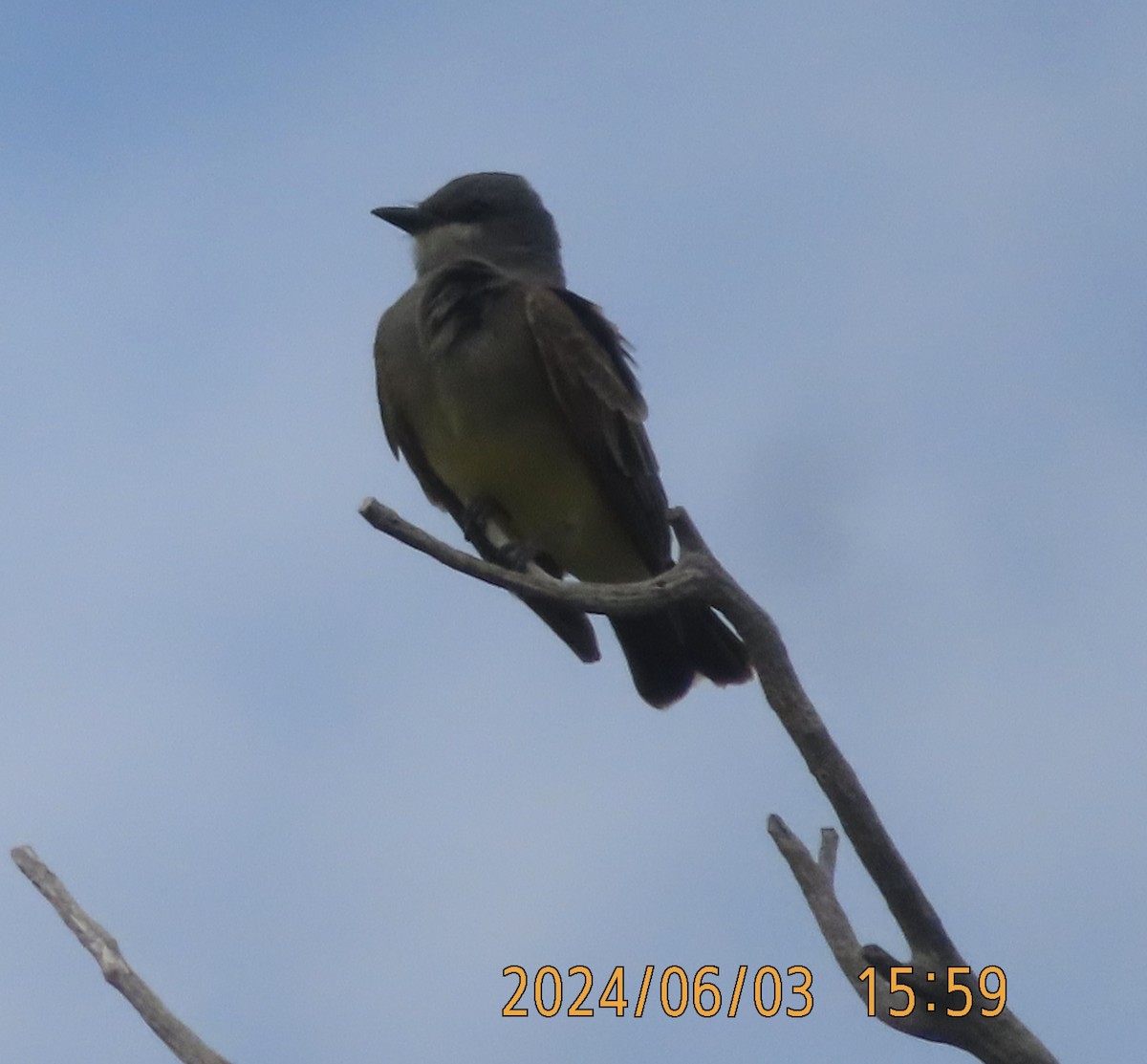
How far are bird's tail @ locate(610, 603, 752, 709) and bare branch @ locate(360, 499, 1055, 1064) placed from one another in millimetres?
1989

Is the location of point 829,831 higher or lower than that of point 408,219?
lower

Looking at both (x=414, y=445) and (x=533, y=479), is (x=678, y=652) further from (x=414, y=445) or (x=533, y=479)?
(x=414, y=445)

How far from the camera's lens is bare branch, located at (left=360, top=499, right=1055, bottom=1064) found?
4.19 meters

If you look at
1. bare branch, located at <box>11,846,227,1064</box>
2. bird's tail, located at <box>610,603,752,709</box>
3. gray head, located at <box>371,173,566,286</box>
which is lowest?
bird's tail, located at <box>610,603,752,709</box>

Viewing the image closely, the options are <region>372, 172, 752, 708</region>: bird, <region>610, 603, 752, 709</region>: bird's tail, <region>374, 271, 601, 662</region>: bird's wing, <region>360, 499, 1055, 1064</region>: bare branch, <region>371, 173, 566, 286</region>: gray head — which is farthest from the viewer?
<region>371, 173, 566, 286</region>: gray head

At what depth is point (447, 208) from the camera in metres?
8.66

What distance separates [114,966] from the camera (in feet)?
14.7

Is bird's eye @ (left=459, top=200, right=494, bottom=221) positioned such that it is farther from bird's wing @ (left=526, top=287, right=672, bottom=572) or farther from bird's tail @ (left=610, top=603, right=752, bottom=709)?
bird's tail @ (left=610, top=603, right=752, bottom=709)

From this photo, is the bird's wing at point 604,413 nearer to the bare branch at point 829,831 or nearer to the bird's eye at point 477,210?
the bird's eye at point 477,210

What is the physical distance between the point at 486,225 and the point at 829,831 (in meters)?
4.39

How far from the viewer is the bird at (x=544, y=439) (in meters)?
7.29

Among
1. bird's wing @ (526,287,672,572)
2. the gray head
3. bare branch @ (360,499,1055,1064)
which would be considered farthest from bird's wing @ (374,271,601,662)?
bare branch @ (360,499,1055,1064)

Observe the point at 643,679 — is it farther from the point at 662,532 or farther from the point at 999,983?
the point at 999,983

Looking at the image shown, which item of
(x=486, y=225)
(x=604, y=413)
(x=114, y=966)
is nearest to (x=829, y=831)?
(x=114, y=966)
